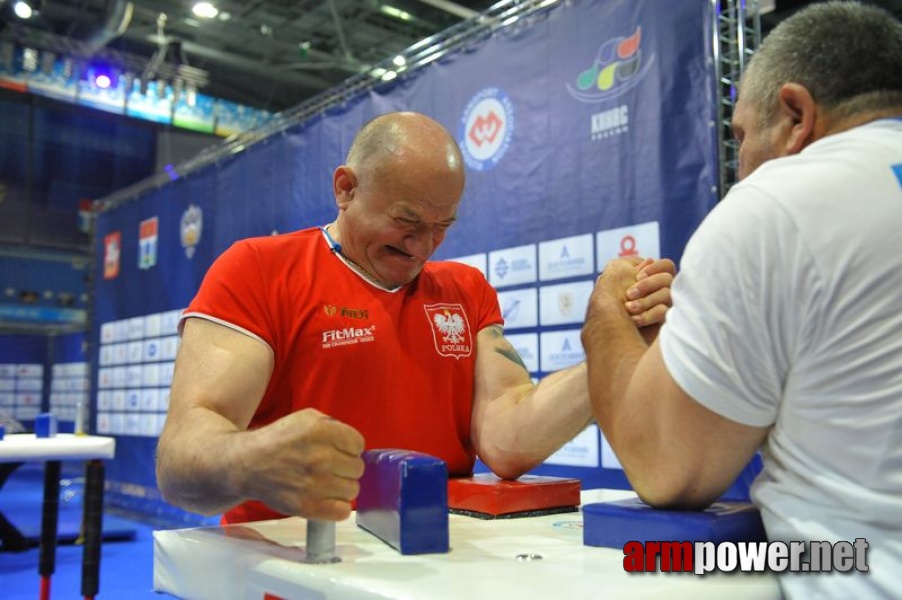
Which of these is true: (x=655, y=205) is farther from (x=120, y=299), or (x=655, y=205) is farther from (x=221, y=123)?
(x=221, y=123)

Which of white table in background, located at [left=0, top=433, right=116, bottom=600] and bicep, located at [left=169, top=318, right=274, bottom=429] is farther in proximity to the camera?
white table in background, located at [left=0, top=433, right=116, bottom=600]

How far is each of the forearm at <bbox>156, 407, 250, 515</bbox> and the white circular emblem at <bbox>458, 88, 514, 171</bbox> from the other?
266cm

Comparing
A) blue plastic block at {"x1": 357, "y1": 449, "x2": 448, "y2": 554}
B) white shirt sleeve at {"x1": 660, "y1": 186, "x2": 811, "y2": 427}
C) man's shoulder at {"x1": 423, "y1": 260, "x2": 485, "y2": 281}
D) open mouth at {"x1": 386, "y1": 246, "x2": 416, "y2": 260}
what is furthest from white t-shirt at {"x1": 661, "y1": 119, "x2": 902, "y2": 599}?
man's shoulder at {"x1": 423, "y1": 260, "x2": 485, "y2": 281}

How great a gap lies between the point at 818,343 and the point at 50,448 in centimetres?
314

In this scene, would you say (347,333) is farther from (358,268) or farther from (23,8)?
(23,8)

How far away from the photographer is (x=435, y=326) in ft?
5.39

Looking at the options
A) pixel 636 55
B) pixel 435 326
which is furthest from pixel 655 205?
pixel 435 326

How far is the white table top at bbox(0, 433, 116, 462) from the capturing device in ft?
9.84

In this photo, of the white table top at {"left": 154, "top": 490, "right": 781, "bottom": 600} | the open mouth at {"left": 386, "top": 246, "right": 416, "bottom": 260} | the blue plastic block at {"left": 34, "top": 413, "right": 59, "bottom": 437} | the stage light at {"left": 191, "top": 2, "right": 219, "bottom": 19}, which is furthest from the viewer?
the stage light at {"left": 191, "top": 2, "right": 219, "bottom": 19}

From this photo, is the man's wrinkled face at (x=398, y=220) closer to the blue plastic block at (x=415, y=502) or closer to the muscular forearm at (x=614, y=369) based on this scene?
the muscular forearm at (x=614, y=369)

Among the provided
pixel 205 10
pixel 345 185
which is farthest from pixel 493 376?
pixel 205 10

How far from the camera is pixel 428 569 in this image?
76 cm

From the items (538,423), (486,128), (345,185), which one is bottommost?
(538,423)

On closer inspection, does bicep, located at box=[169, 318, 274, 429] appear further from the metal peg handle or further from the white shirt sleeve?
the white shirt sleeve
